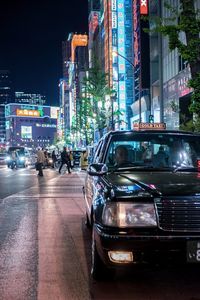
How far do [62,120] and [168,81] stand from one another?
134 meters

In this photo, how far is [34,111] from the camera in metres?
197

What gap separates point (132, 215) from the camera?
16.4 feet

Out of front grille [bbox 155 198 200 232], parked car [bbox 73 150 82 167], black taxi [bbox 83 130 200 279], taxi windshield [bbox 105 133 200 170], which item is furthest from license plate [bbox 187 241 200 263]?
parked car [bbox 73 150 82 167]

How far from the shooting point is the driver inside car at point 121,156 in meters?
6.61

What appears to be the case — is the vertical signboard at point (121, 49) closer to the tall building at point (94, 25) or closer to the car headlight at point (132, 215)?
the tall building at point (94, 25)

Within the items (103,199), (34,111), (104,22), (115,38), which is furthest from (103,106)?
(34,111)

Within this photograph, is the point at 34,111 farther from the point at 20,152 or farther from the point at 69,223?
the point at 69,223

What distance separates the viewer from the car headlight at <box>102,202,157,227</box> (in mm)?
4930

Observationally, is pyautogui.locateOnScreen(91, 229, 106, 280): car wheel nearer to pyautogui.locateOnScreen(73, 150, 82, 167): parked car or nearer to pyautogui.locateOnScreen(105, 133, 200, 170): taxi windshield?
pyautogui.locateOnScreen(105, 133, 200, 170): taxi windshield

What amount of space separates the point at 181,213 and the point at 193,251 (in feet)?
1.26

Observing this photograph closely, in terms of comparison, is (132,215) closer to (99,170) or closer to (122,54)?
(99,170)

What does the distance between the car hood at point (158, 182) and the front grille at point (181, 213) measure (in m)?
0.09

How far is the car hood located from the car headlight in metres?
0.16

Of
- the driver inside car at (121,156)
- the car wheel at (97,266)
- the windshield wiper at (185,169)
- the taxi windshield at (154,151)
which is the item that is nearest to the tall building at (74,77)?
the taxi windshield at (154,151)
